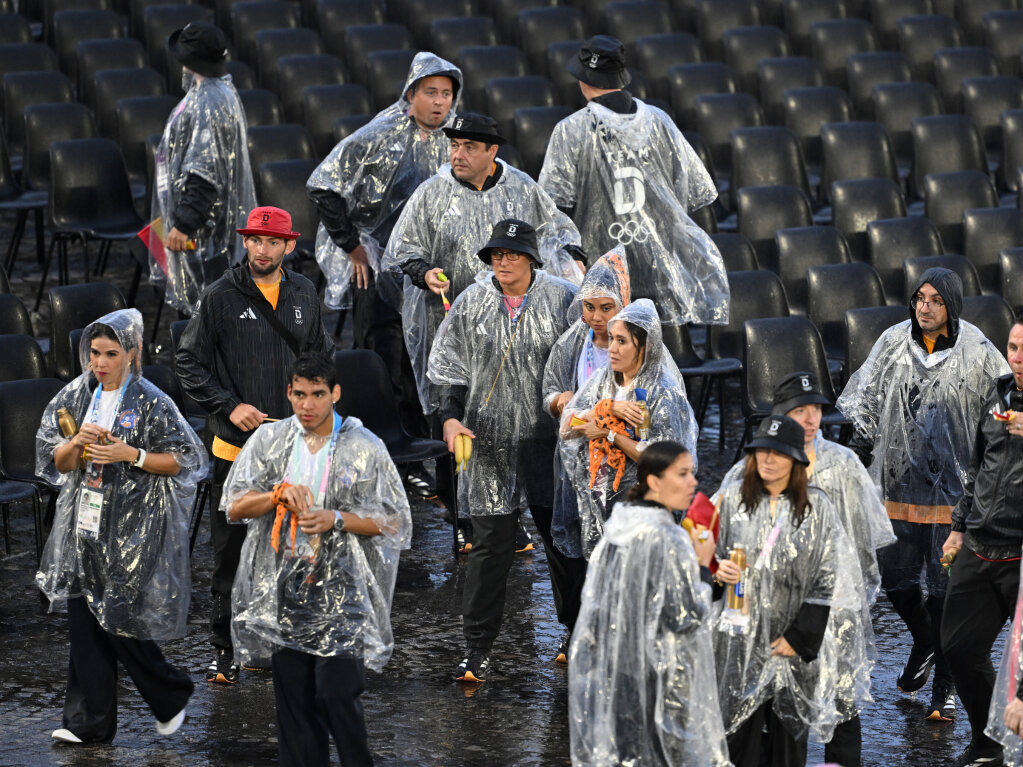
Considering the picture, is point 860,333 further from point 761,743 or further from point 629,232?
point 761,743

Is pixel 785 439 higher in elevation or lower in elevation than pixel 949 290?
lower

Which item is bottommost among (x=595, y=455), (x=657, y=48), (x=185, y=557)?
(x=185, y=557)

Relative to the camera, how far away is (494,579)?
6.53m

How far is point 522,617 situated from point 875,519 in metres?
2.02

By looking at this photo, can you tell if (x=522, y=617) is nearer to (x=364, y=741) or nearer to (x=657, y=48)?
(x=364, y=741)

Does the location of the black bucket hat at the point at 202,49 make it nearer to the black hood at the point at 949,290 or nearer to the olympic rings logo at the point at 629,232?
the olympic rings logo at the point at 629,232

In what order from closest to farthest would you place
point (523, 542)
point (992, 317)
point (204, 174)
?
1. point (523, 542)
2. point (204, 174)
3. point (992, 317)

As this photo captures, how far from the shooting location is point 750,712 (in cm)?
523

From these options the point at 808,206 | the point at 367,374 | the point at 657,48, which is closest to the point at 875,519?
the point at 367,374

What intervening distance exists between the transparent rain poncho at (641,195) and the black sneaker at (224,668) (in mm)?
2508

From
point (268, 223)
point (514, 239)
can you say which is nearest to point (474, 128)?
point (514, 239)

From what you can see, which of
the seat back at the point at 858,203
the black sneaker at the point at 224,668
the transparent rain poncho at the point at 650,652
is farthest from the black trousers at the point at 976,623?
the seat back at the point at 858,203

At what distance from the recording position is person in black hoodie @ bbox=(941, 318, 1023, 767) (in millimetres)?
5723

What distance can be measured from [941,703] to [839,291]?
10.8ft
